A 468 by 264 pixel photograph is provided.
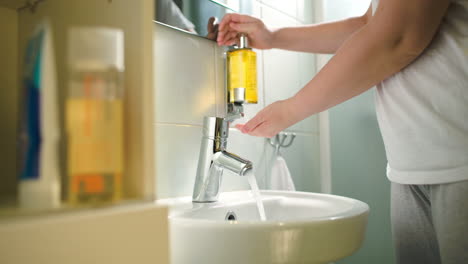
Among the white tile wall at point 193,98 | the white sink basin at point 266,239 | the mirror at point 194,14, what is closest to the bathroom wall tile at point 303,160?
the white tile wall at point 193,98

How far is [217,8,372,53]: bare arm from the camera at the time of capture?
919 mm

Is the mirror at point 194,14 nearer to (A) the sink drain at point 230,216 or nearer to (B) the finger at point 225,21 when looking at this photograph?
(B) the finger at point 225,21

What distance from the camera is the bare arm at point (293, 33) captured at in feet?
3.01

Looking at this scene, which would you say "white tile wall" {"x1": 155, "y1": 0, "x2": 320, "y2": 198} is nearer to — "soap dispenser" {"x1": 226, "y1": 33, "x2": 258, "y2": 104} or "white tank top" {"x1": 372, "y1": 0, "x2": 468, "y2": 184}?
"soap dispenser" {"x1": 226, "y1": 33, "x2": 258, "y2": 104}

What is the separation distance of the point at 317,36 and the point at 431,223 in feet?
1.88

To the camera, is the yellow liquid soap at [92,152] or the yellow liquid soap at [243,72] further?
the yellow liquid soap at [243,72]

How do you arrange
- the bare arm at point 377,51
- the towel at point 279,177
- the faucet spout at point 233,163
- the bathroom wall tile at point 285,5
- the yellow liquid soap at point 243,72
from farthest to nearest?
the bathroom wall tile at point 285,5, the towel at point 279,177, the yellow liquid soap at point 243,72, the faucet spout at point 233,163, the bare arm at point 377,51

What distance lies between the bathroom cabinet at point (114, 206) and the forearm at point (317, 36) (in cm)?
68

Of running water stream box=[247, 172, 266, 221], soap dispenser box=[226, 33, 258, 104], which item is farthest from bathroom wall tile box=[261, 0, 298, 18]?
running water stream box=[247, 172, 266, 221]

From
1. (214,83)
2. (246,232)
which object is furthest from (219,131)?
(246,232)

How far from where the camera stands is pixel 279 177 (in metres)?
1.04

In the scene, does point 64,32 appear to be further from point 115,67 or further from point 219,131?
point 219,131

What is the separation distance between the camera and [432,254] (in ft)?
2.43

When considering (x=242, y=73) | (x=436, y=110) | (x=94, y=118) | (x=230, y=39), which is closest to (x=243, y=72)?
(x=242, y=73)
